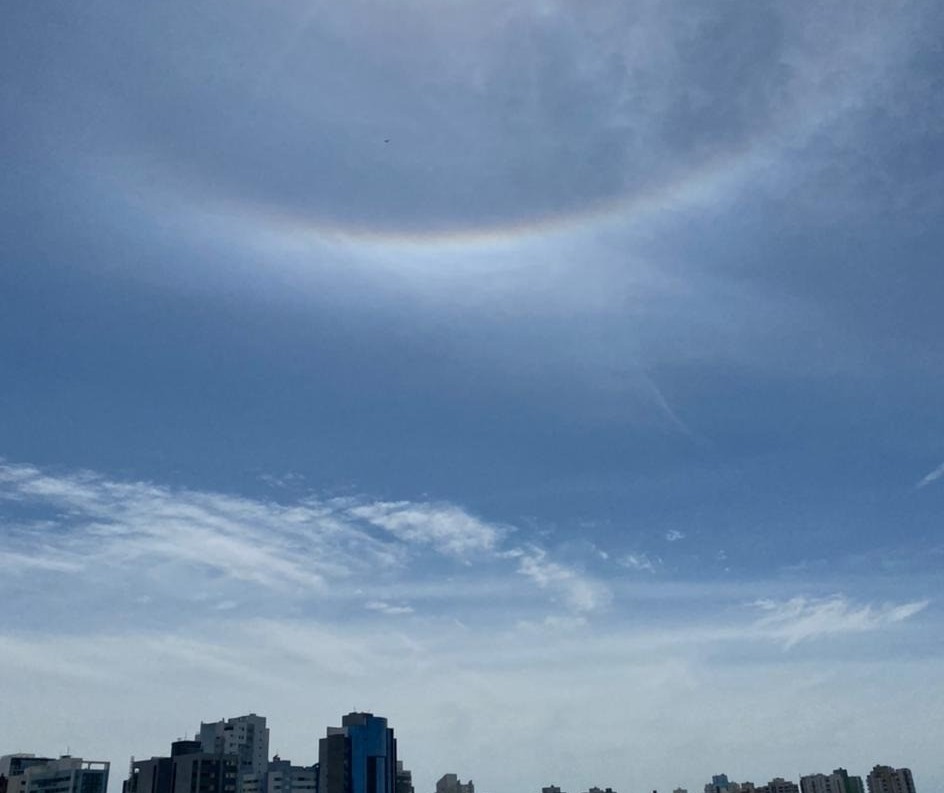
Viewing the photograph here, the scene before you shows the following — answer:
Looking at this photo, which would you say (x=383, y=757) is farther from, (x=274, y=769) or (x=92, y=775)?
(x=92, y=775)

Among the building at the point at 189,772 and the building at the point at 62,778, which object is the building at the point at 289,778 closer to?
the building at the point at 189,772

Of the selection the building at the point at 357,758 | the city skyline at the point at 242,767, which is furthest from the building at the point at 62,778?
the building at the point at 357,758

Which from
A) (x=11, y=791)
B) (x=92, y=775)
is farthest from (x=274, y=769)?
(x=11, y=791)

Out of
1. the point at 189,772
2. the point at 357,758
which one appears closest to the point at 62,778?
the point at 189,772

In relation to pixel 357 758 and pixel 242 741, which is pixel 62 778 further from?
pixel 357 758

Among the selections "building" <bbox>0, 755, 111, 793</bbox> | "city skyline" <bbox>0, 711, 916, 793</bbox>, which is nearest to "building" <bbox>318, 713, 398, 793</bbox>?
"city skyline" <bbox>0, 711, 916, 793</bbox>
